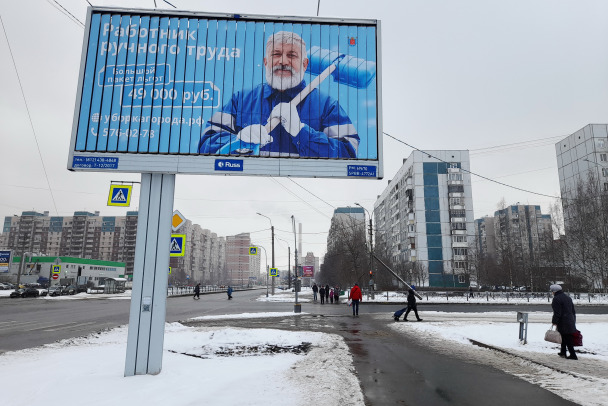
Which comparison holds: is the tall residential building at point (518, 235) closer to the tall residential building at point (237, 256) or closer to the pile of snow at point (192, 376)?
the pile of snow at point (192, 376)

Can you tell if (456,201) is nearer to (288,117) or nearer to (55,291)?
(55,291)

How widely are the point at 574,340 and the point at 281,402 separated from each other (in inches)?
289

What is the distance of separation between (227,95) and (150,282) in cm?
373

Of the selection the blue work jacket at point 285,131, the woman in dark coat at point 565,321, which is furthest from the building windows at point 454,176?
the blue work jacket at point 285,131

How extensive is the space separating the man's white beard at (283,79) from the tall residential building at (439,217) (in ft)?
225

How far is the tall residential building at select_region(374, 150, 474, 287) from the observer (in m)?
73.0

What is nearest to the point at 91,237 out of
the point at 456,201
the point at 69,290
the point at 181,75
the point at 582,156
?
the point at 69,290

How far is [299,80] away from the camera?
7.45 m

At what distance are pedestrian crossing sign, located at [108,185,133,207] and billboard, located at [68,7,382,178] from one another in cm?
202

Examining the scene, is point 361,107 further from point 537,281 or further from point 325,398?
point 537,281

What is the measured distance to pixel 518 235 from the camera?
78.4 m

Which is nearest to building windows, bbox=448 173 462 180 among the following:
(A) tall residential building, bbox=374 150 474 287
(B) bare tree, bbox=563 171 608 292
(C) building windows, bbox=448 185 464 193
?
(A) tall residential building, bbox=374 150 474 287

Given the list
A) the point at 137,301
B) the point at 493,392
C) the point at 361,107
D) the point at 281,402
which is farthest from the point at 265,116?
the point at 493,392

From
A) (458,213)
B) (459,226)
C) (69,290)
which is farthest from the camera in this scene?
(458,213)
